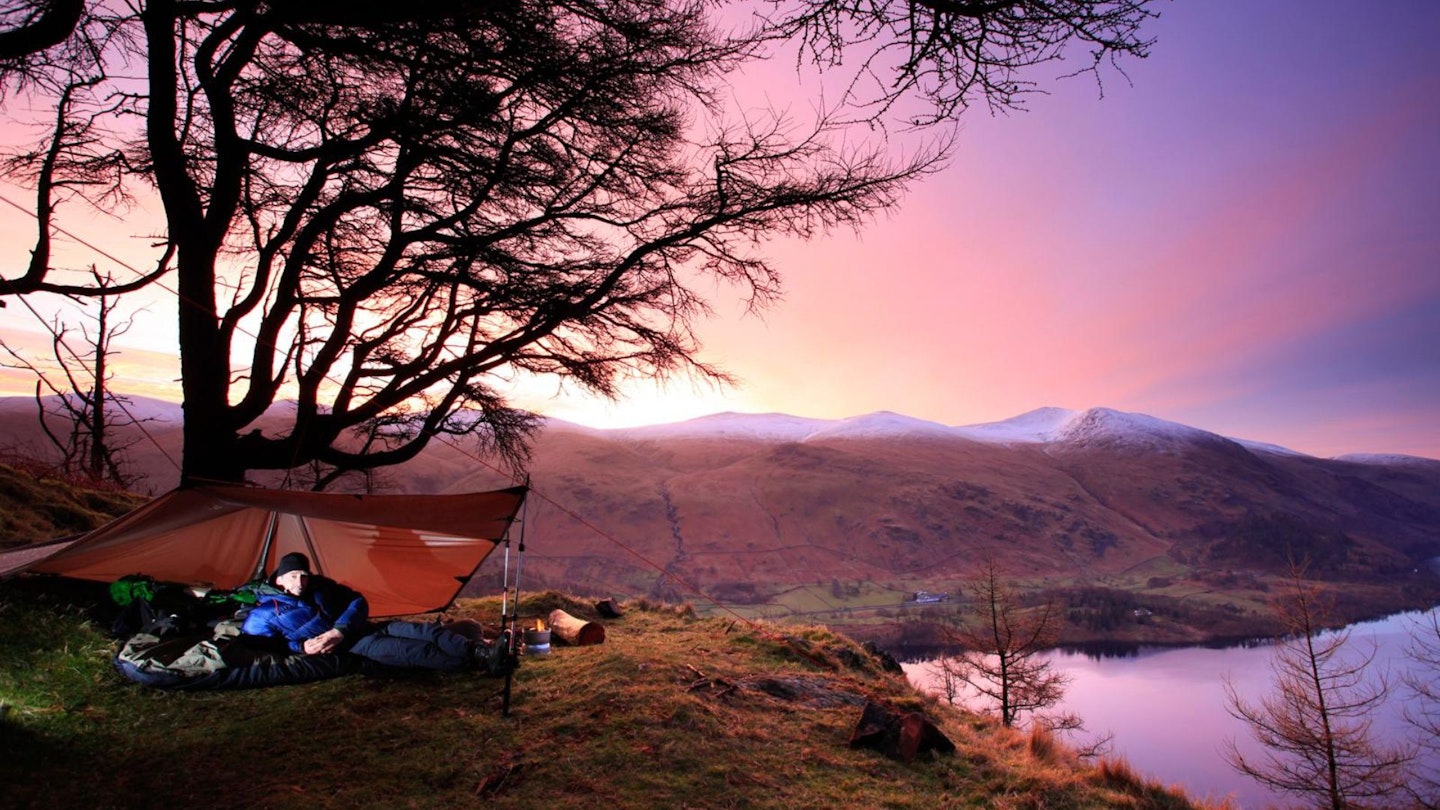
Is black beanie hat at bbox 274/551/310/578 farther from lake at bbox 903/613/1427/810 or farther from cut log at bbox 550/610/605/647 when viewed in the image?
lake at bbox 903/613/1427/810

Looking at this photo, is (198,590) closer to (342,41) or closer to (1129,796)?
(342,41)

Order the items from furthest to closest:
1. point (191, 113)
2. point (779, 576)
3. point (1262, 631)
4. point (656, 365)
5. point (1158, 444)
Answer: point (1158, 444) → point (779, 576) → point (1262, 631) → point (656, 365) → point (191, 113)

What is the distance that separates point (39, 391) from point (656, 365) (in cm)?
1570

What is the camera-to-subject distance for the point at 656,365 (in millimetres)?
10188

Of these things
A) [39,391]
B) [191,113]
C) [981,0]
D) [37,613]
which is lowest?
[37,613]

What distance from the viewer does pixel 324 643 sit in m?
6.72

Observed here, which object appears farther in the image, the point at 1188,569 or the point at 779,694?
the point at 1188,569

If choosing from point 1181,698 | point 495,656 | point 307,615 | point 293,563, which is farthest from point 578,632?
point 1181,698

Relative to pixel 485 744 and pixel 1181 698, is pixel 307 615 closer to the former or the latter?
pixel 485 744

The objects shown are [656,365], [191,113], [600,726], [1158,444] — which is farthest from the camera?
[1158,444]

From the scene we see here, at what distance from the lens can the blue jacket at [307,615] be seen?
684 cm

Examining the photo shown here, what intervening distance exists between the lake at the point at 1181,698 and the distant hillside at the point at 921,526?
6.23m

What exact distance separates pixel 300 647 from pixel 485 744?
299 centimetres

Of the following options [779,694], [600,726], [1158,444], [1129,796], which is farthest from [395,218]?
[1158,444]
